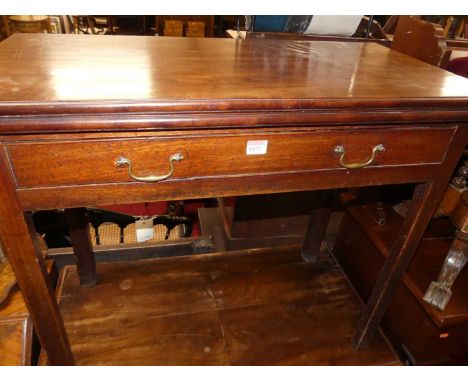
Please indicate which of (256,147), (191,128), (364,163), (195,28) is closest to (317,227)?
(364,163)

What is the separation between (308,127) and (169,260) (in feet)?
3.12

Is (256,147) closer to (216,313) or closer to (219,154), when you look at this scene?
(219,154)

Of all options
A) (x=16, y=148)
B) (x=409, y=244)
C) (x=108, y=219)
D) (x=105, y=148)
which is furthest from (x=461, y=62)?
(x=108, y=219)

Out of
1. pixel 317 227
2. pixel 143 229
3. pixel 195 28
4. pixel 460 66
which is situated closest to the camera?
pixel 460 66

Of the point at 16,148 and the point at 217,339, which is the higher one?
the point at 16,148

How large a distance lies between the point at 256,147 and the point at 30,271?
0.50 metres

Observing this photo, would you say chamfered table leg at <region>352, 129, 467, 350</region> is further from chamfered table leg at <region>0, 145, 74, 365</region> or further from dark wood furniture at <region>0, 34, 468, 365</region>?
chamfered table leg at <region>0, 145, 74, 365</region>

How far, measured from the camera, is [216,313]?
1248 mm

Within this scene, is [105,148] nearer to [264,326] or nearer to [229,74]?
→ [229,74]

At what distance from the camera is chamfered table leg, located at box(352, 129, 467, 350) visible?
0.82 m

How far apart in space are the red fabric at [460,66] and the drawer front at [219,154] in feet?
1.99

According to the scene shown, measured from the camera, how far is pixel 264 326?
1.22 metres

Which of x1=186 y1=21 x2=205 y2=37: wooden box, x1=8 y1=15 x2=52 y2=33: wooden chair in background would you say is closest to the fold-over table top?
x1=8 y1=15 x2=52 y2=33: wooden chair in background

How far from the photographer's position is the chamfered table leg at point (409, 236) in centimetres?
82
